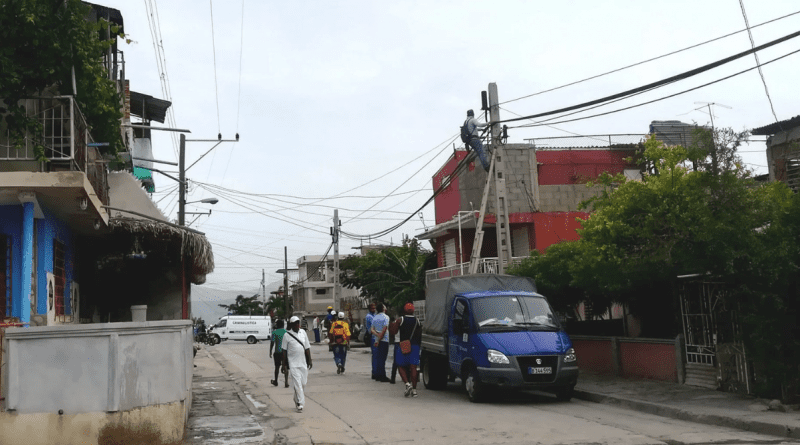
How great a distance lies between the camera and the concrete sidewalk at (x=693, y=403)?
1043cm

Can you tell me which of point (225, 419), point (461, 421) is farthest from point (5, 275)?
point (461, 421)

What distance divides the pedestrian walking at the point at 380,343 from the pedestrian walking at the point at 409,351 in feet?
9.12

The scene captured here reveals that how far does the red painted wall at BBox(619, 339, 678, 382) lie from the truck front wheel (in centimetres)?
402

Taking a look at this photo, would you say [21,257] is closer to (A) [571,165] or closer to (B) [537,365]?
(B) [537,365]

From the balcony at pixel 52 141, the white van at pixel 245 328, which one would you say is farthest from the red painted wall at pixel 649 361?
the white van at pixel 245 328

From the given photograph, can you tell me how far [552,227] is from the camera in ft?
112

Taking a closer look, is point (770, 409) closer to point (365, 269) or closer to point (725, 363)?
point (725, 363)

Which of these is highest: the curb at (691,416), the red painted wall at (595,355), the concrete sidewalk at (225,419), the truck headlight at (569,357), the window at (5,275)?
the window at (5,275)

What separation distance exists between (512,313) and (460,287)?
2.09 meters

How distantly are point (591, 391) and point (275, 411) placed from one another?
610 cm

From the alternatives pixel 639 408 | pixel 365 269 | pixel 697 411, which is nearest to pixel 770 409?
pixel 697 411

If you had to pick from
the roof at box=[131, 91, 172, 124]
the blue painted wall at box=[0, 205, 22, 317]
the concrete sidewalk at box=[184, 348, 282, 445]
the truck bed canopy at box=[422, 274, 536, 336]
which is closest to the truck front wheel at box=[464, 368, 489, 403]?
the truck bed canopy at box=[422, 274, 536, 336]

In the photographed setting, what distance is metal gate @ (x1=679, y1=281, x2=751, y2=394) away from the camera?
13305 millimetres

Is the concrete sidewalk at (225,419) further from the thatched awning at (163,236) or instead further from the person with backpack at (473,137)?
the person with backpack at (473,137)
